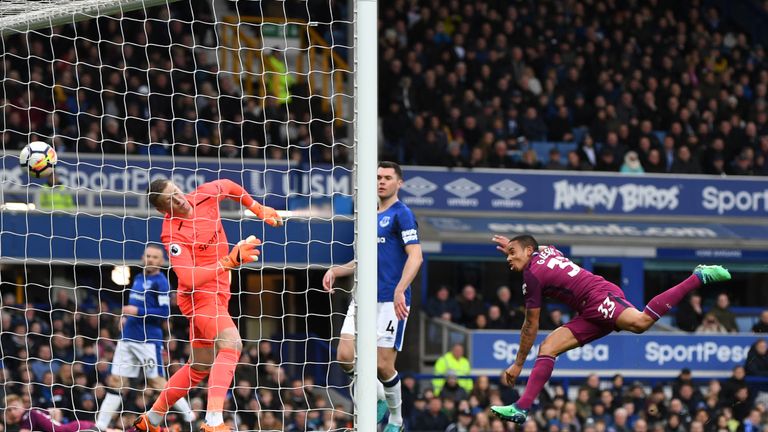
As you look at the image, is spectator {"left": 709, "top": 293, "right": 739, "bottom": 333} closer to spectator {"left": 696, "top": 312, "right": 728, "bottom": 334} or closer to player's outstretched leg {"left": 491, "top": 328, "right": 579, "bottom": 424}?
spectator {"left": 696, "top": 312, "right": 728, "bottom": 334}

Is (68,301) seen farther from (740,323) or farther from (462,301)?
(740,323)

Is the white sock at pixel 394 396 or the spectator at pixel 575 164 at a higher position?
the spectator at pixel 575 164

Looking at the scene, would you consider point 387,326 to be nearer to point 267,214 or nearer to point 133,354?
point 267,214

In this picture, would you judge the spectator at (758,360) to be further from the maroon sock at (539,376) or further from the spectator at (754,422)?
the maroon sock at (539,376)

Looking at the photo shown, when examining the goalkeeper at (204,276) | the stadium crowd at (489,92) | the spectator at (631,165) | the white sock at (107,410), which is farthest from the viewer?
the spectator at (631,165)

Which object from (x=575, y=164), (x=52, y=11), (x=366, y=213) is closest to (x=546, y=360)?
(x=366, y=213)

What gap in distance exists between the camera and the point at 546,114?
62.7ft

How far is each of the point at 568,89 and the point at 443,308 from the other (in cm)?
470

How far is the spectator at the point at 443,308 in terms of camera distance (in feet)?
54.7

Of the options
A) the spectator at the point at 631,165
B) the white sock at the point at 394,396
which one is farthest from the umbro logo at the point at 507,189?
the white sock at the point at 394,396

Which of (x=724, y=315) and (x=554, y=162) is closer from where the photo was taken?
(x=724, y=315)

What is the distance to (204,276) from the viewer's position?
815 centimetres

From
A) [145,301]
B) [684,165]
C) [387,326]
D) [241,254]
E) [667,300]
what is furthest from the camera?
[684,165]

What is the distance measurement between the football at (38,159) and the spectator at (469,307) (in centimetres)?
850
